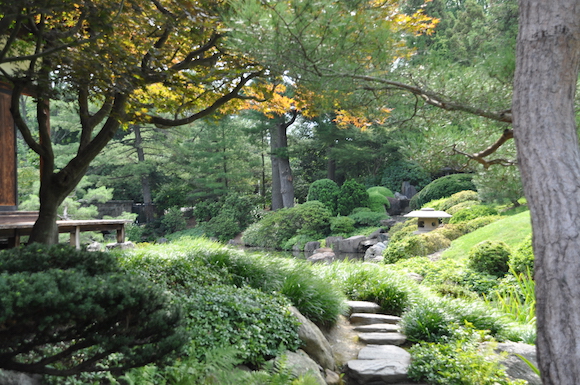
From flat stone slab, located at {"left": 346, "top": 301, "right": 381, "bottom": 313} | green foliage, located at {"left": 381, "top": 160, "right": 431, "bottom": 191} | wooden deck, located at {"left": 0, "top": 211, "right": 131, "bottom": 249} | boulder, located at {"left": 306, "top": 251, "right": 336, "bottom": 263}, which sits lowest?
boulder, located at {"left": 306, "top": 251, "right": 336, "bottom": 263}

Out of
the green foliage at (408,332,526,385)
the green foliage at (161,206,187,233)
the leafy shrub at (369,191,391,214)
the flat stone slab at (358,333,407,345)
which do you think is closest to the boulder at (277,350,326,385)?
the green foliage at (408,332,526,385)

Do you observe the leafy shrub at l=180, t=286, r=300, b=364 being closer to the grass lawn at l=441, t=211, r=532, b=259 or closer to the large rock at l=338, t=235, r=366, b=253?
the grass lawn at l=441, t=211, r=532, b=259

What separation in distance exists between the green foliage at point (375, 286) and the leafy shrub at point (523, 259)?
1.86m

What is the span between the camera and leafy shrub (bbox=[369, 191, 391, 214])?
1853 centimetres

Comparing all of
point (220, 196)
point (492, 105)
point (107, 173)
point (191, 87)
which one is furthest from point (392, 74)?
point (107, 173)

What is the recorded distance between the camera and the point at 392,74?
14.1 feet

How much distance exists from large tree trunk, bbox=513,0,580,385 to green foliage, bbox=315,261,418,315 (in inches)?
127

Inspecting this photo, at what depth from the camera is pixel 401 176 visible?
21.0m

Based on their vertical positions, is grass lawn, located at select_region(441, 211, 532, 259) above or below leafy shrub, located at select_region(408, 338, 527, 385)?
above

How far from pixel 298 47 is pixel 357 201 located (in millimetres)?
15343

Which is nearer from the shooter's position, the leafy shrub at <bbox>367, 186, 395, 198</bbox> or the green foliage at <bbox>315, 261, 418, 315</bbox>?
the green foliage at <bbox>315, 261, 418, 315</bbox>

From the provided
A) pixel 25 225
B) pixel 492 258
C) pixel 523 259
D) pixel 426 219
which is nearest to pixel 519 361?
pixel 523 259

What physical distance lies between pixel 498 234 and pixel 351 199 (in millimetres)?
9211

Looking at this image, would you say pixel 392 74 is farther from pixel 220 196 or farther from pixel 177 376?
pixel 220 196
